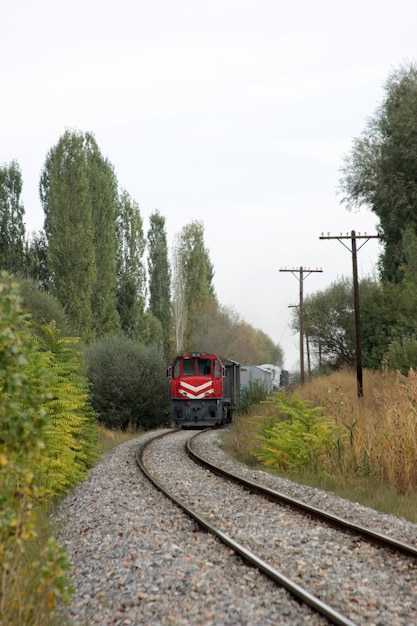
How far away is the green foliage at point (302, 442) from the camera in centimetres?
1394

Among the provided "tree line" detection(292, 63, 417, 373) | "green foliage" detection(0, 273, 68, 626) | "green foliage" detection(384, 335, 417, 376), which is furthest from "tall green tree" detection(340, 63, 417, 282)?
"green foliage" detection(0, 273, 68, 626)

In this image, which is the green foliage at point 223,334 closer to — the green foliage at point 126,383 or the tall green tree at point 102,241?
the tall green tree at point 102,241

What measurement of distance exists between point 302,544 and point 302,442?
21.5ft

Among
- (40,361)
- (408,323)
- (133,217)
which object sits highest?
(133,217)

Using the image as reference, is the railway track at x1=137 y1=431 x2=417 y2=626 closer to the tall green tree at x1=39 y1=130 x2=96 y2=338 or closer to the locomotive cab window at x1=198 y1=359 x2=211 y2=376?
the locomotive cab window at x1=198 y1=359 x2=211 y2=376

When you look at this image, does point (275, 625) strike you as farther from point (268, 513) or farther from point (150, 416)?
point (150, 416)

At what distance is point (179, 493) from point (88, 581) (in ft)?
16.6

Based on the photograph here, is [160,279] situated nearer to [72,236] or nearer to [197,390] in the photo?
[72,236]

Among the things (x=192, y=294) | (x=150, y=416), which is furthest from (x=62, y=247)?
(x=192, y=294)

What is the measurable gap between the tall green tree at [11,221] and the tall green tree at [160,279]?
12.1 metres

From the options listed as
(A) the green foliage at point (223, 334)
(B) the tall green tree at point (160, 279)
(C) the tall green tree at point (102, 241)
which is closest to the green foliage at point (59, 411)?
(C) the tall green tree at point (102, 241)

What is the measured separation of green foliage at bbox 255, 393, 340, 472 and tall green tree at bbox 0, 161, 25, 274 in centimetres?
2908

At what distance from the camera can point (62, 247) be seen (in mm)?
36938

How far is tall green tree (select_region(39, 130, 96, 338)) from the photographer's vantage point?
36.4 metres
